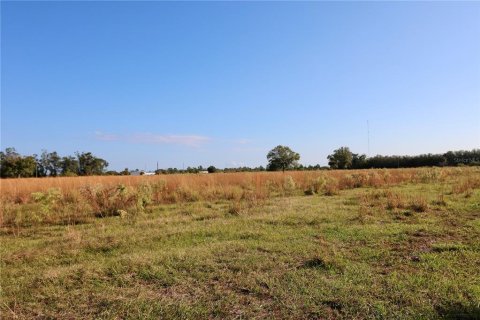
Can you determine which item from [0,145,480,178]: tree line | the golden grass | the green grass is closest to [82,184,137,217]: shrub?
the green grass

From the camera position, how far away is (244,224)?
623 cm

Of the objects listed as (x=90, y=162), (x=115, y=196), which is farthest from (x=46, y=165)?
(x=115, y=196)

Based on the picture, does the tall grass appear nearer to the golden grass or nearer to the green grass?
the golden grass

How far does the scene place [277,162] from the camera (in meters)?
65.6

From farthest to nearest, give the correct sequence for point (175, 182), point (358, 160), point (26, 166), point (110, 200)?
point (358, 160), point (26, 166), point (175, 182), point (110, 200)

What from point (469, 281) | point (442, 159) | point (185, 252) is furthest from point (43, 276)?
point (442, 159)

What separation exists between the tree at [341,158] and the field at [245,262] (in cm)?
6154

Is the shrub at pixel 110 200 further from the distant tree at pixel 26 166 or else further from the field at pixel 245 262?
the distant tree at pixel 26 166

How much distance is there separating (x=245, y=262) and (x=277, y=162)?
203ft

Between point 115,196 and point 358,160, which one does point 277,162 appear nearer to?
point 358,160

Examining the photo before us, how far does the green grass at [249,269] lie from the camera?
291cm

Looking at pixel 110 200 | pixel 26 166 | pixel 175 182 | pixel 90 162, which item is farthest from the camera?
pixel 90 162

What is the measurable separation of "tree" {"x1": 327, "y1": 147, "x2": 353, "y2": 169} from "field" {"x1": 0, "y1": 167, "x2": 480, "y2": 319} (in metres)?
61.5

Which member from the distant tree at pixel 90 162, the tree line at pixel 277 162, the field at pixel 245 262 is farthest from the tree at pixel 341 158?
the field at pixel 245 262
